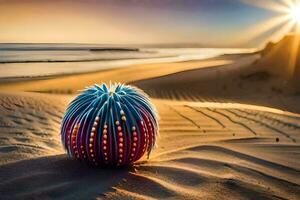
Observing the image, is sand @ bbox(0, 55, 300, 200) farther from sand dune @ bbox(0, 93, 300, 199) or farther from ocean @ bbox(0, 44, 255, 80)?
ocean @ bbox(0, 44, 255, 80)

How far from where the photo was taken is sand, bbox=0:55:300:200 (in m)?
4.03

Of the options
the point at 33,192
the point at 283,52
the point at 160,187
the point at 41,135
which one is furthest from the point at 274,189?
the point at 283,52

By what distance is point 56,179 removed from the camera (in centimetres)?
424

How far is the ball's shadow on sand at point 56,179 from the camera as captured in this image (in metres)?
3.90

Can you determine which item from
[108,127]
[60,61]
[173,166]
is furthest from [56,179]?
[60,61]

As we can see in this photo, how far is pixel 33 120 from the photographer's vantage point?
725 centimetres

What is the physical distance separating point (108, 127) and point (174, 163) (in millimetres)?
1097

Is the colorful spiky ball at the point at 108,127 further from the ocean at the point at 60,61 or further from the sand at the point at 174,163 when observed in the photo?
the ocean at the point at 60,61

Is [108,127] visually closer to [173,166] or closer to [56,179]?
[56,179]

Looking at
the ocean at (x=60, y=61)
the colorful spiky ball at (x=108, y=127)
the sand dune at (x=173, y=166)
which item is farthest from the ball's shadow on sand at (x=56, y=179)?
the ocean at (x=60, y=61)

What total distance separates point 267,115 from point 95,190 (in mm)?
5221

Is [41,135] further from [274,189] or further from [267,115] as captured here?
[267,115]

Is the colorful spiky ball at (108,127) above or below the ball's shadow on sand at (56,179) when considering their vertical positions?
above

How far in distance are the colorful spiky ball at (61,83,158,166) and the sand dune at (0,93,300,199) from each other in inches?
9.1
